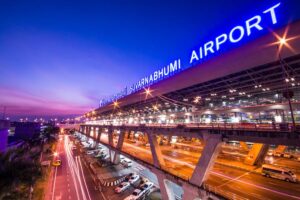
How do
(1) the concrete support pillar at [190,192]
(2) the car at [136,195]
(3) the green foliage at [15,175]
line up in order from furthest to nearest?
(2) the car at [136,195]
(3) the green foliage at [15,175]
(1) the concrete support pillar at [190,192]

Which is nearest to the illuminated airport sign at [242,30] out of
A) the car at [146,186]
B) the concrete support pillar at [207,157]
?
the concrete support pillar at [207,157]

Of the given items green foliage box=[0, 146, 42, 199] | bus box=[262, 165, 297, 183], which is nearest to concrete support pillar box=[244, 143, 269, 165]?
bus box=[262, 165, 297, 183]

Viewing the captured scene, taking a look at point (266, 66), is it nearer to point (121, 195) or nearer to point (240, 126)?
point (240, 126)

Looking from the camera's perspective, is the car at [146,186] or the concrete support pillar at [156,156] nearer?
the concrete support pillar at [156,156]

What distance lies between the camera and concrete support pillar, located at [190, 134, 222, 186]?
63.6ft

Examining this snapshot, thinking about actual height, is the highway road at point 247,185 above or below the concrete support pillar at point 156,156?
below

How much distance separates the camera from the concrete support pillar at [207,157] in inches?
763

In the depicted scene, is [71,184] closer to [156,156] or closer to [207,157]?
[156,156]

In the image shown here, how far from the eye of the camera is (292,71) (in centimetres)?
2448

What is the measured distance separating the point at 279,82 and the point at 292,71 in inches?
244

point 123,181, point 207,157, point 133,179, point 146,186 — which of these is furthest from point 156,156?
point 123,181

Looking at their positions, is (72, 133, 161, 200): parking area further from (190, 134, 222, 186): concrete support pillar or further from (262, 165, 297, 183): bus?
(262, 165, 297, 183): bus

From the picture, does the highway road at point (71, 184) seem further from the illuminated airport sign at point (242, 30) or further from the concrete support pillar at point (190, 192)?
the illuminated airport sign at point (242, 30)

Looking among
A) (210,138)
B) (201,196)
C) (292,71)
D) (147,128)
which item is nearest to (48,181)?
(147,128)
